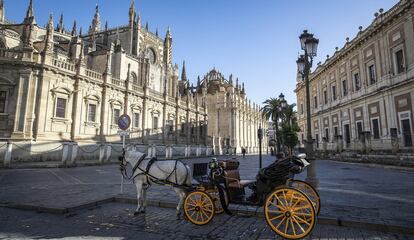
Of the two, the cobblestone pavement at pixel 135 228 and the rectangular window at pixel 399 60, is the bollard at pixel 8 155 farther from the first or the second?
the rectangular window at pixel 399 60

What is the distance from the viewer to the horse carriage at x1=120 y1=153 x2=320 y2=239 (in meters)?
4.07

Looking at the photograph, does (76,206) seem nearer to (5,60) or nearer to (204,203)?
(204,203)

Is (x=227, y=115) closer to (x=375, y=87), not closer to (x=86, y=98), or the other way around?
(x=375, y=87)

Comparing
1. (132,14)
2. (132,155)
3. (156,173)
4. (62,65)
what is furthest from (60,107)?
(132,14)

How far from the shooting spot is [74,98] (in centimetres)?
2292

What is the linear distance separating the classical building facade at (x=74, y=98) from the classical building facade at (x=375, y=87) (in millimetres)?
23014

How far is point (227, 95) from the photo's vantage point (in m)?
62.2

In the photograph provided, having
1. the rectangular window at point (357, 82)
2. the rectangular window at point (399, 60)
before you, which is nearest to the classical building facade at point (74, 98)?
the rectangular window at point (357, 82)

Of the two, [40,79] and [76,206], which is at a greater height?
[40,79]

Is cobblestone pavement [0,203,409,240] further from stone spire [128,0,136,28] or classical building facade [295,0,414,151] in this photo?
stone spire [128,0,136,28]

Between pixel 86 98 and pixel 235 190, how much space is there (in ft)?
75.6

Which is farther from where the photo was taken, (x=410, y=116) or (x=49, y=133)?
(x=410, y=116)

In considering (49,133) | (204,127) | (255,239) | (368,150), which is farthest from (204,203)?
(204,127)

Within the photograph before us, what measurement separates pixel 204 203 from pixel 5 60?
22.5 m
